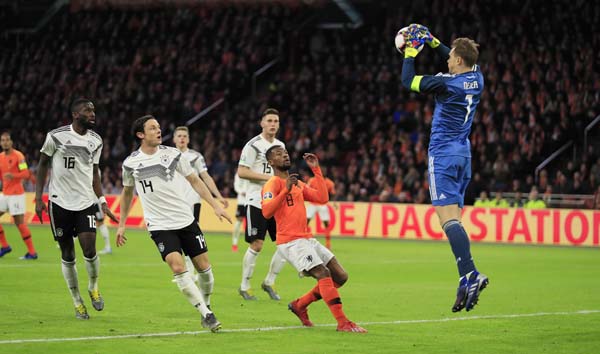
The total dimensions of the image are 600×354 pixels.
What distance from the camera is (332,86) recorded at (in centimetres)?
4072

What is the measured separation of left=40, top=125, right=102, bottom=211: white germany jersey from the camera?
12.6 m

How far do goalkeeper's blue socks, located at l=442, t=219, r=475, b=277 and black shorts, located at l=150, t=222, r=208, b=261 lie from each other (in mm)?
2769

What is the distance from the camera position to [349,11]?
4456 cm

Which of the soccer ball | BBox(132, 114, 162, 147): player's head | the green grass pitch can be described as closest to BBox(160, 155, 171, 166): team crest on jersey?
BBox(132, 114, 162, 147): player's head

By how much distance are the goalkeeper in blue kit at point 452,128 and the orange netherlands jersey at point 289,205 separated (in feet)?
5.52

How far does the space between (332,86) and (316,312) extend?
28045 millimetres

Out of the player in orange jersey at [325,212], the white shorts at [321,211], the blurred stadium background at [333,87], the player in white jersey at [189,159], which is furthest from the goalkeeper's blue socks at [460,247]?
the white shorts at [321,211]

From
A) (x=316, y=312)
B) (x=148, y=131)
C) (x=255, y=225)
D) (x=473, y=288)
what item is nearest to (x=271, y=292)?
(x=255, y=225)

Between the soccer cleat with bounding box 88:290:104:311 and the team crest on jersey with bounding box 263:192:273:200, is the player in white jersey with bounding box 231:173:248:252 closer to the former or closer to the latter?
the soccer cleat with bounding box 88:290:104:311

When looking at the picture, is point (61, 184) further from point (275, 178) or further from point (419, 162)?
point (419, 162)

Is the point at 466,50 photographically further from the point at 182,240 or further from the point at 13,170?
the point at 13,170

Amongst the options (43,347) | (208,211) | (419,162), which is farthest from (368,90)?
(43,347)

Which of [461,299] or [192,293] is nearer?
[461,299]

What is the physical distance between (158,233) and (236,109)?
31855 mm
